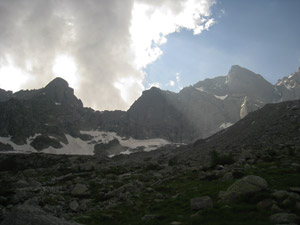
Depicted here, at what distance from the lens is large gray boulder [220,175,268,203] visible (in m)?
15.6

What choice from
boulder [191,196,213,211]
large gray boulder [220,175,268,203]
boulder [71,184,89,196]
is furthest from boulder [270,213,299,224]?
boulder [71,184,89,196]

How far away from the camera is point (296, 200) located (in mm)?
13227

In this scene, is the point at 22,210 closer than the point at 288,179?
Yes


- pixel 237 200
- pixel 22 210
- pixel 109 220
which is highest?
pixel 22 210

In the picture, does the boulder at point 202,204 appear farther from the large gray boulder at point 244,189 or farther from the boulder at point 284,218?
the boulder at point 284,218

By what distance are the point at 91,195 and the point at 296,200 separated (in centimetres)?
2258

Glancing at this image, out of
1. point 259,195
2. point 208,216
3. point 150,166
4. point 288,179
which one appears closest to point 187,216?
point 208,216

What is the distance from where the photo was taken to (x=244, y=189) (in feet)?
51.7

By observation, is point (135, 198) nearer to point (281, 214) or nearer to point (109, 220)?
point (109, 220)

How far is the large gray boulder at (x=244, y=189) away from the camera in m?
15.6

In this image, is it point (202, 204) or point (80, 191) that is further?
point (80, 191)

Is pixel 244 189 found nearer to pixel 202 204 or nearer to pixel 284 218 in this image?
pixel 202 204

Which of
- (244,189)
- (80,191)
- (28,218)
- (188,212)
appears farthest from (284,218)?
(80,191)

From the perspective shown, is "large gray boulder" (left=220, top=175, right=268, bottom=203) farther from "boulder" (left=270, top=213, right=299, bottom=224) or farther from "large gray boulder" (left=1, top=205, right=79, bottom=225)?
"large gray boulder" (left=1, top=205, right=79, bottom=225)
